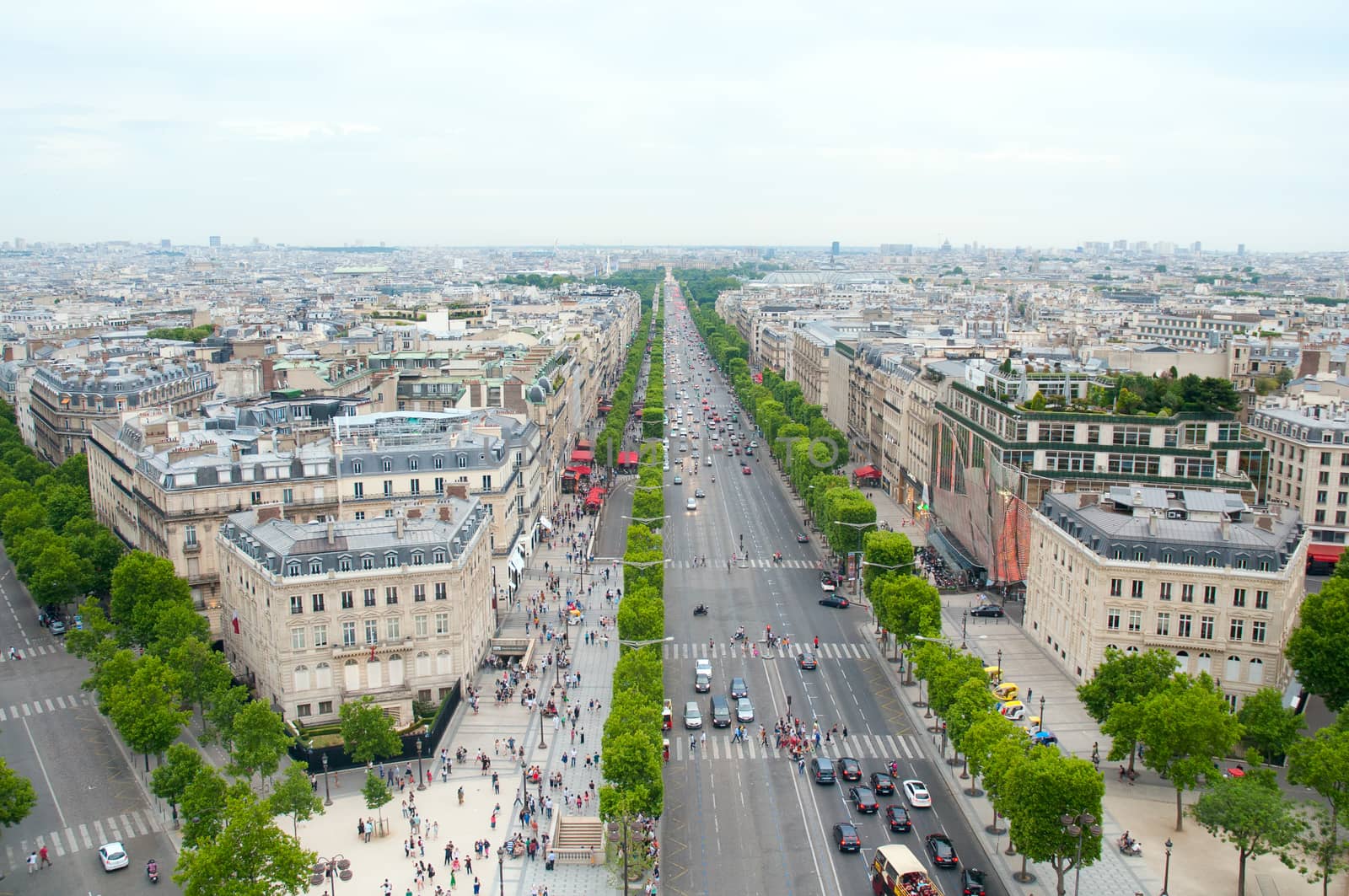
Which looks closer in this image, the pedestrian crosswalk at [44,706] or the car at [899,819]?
the car at [899,819]

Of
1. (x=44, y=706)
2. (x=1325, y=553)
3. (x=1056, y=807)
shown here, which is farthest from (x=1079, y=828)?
(x=1325, y=553)

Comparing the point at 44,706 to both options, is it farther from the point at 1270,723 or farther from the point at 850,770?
the point at 1270,723

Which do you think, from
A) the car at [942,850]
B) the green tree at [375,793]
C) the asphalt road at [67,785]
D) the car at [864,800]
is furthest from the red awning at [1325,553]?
the asphalt road at [67,785]

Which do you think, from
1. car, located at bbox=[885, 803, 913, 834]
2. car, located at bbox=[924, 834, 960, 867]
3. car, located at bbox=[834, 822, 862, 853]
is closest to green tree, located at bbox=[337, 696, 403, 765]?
car, located at bbox=[834, 822, 862, 853]

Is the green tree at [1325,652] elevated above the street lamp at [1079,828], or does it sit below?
above

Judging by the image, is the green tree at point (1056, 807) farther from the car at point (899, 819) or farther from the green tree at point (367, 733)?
the green tree at point (367, 733)

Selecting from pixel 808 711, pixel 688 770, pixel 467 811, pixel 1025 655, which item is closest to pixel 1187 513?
pixel 1025 655

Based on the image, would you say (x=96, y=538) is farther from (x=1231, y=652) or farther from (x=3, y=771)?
(x=1231, y=652)
